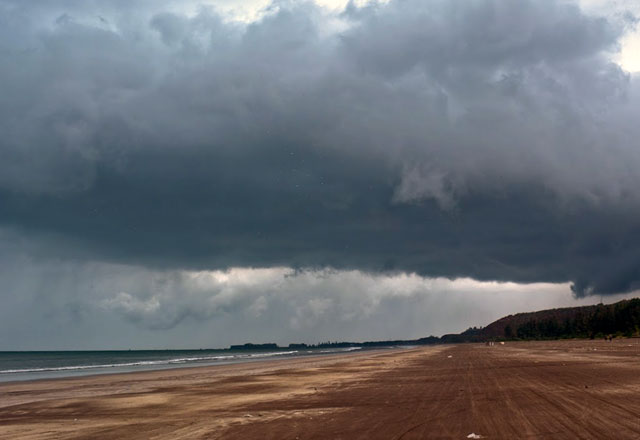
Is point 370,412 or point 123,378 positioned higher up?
point 370,412

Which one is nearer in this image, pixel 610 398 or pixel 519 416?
pixel 519 416

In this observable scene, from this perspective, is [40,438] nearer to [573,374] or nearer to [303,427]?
[303,427]

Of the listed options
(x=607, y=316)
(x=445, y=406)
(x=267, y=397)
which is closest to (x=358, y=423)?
(x=445, y=406)

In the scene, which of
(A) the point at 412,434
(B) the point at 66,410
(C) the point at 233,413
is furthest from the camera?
(B) the point at 66,410

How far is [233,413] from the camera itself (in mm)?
23406

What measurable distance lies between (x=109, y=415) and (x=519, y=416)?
17850mm

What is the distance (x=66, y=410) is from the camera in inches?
1112

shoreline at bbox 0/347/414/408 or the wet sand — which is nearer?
the wet sand

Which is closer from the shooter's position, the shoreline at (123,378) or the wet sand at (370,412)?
the wet sand at (370,412)

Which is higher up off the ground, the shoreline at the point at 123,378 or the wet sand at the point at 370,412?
the wet sand at the point at 370,412

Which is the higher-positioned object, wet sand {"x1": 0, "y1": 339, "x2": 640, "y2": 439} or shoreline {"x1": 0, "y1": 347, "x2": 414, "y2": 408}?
wet sand {"x1": 0, "y1": 339, "x2": 640, "y2": 439}

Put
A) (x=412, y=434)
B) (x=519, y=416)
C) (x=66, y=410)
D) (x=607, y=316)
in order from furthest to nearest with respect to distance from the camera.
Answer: (x=607, y=316), (x=66, y=410), (x=519, y=416), (x=412, y=434)

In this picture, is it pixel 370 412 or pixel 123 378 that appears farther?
pixel 123 378

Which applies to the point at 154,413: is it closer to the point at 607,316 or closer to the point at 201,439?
the point at 201,439
